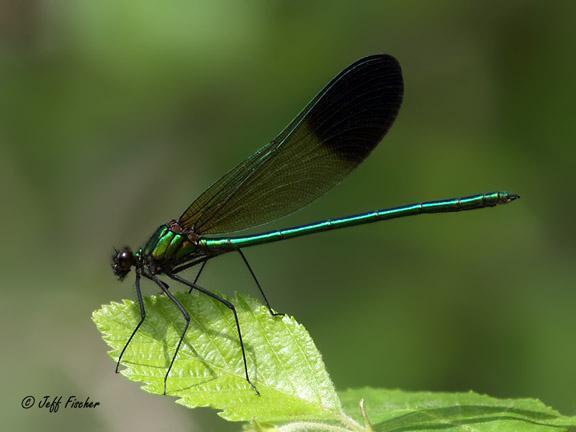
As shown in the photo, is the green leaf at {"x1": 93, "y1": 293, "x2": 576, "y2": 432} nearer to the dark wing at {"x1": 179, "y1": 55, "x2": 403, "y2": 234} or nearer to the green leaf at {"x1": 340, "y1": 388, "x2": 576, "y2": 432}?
the green leaf at {"x1": 340, "y1": 388, "x2": 576, "y2": 432}

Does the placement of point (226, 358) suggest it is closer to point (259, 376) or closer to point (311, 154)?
point (259, 376)

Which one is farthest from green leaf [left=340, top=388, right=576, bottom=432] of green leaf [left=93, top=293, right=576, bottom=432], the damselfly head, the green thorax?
the damselfly head

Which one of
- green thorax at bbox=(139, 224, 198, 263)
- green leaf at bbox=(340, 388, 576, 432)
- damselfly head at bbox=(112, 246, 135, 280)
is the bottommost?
green leaf at bbox=(340, 388, 576, 432)

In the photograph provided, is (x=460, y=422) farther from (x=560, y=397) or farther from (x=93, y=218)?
(x=93, y=218)

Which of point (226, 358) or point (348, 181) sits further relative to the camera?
point (348, 181)

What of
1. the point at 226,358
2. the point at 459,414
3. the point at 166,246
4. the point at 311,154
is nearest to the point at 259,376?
the point at 226,358

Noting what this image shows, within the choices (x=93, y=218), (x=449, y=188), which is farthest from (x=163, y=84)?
(x=449, y=188)
